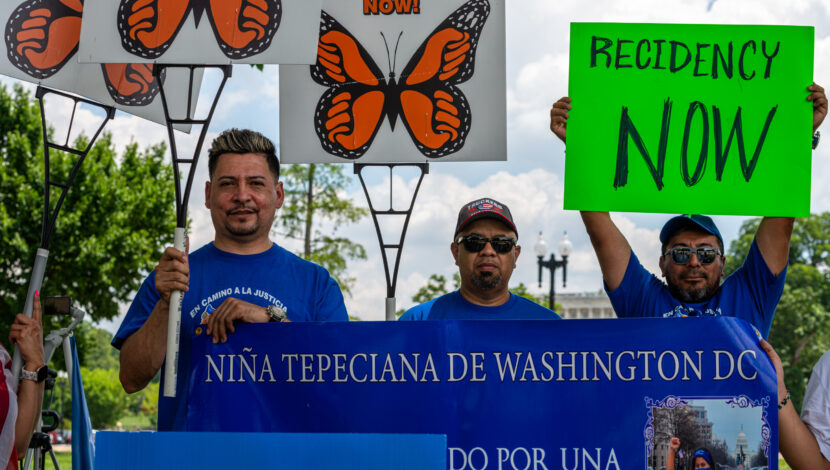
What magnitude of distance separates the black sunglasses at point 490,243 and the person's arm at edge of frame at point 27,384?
1.86 metres

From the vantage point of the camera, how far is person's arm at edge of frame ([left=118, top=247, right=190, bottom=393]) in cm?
281

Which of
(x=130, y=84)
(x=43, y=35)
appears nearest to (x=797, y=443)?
(x=130, y=84)

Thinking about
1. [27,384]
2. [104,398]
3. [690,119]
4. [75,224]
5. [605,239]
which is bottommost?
[27,384]

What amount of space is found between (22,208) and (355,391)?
17573mm

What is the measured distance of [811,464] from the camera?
2910 millimetres

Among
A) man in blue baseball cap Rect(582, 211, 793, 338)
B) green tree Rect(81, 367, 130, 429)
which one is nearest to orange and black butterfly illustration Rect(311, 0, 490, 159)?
man in blue baseball cap Rect(582, 211, 793, 338)

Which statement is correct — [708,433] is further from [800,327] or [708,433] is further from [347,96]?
[800,327]

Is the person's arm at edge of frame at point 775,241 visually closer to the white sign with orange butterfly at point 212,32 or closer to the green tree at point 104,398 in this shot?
the white sign with orange butterfly at point 212,32

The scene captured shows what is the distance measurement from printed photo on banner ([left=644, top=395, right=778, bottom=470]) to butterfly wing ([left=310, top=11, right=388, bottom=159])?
2092 mm

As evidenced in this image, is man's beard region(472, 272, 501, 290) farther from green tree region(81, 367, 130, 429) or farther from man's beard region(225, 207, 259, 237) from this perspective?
green tree region(81, 367, 130, 429)

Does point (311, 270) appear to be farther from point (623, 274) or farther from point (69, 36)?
point (69, 36)

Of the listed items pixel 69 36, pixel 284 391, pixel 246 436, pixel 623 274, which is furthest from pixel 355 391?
pixel 69 36

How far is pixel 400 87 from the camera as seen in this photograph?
Result: 428 centimetres

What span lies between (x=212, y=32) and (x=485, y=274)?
155 centimetres
